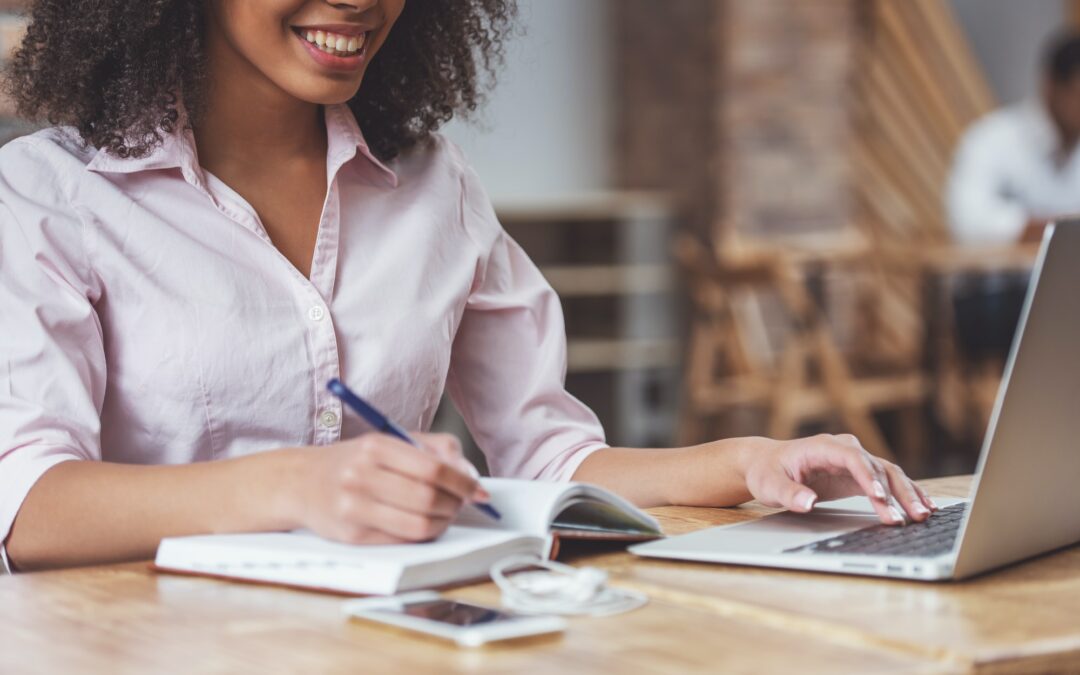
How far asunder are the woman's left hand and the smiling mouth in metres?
0.52

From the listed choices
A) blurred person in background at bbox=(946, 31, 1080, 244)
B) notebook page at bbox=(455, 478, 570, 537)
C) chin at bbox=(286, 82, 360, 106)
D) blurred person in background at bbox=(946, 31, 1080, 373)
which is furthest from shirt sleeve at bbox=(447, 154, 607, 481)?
blurred person in background at bbox=(946, 31, 1080, 244)

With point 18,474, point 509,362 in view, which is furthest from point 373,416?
point 509,362

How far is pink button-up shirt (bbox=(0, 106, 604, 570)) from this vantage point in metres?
1.21

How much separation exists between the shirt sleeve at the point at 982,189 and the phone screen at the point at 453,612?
16.1 ft

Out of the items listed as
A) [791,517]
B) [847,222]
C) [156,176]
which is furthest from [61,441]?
[847,222]

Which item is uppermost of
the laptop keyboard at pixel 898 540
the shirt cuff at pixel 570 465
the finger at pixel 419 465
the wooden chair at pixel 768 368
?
the finger at pixel 419 465

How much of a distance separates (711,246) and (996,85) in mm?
2034

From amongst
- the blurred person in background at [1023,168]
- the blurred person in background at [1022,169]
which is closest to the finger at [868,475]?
the blurred person in background at [1022,169]

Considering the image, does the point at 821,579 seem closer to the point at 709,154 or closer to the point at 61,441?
the point at 61,441

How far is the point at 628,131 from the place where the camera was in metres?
5.87

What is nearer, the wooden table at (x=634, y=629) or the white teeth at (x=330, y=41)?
the wooden table at (x=634, y=629)

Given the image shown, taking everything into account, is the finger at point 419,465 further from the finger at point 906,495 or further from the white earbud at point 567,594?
the finger at point 906,495

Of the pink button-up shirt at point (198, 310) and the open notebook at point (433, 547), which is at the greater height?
the pink button-up shirt at point (198, 310)

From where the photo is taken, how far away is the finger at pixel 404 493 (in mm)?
953
